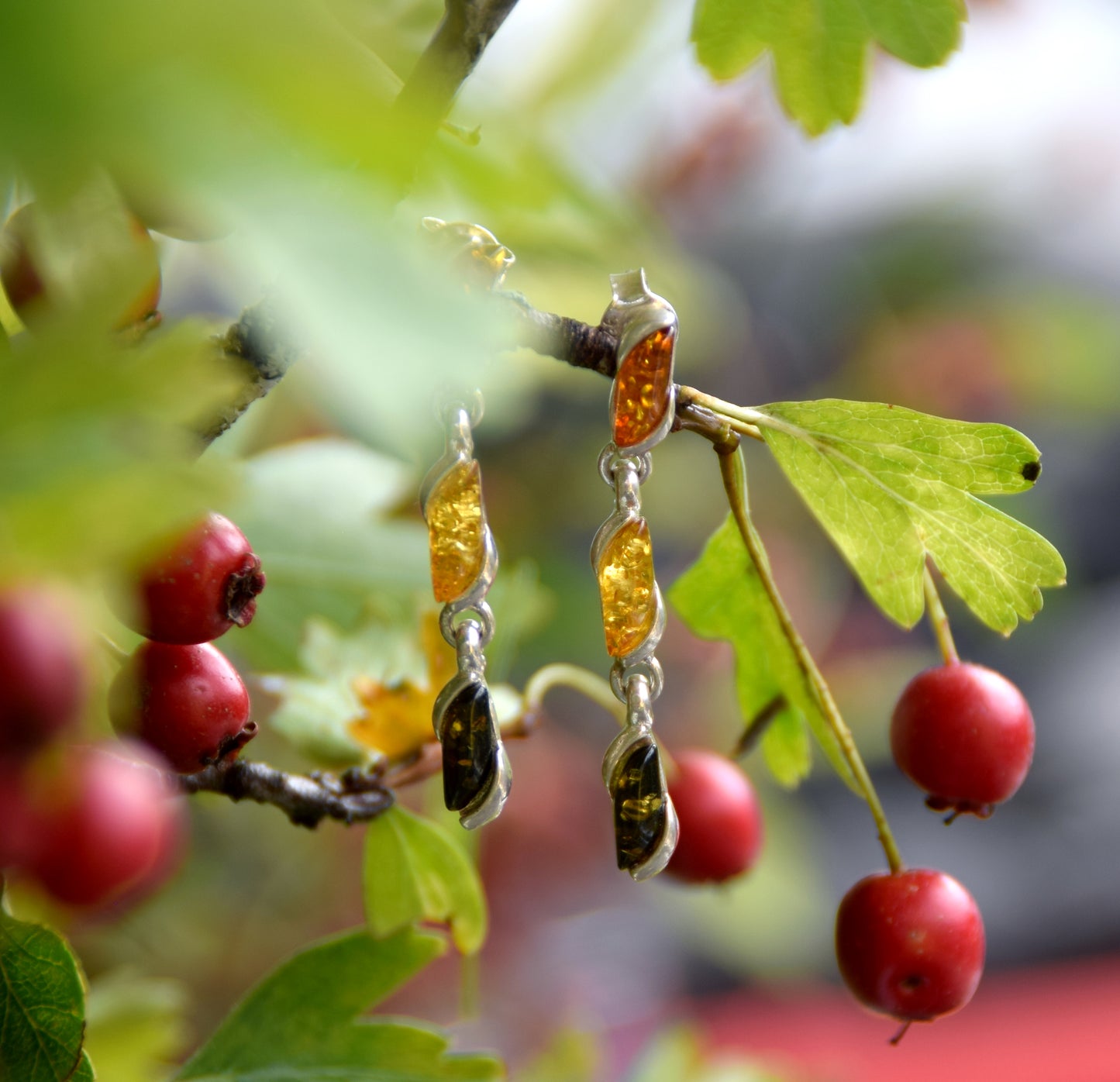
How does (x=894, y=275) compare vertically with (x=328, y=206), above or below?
below

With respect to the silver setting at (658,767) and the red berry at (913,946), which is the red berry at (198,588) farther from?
the red berry at (913,946)

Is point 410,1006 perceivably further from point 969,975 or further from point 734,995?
point 969,975

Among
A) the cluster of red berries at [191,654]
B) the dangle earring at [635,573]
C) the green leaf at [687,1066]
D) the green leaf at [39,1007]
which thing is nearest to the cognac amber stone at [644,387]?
the dangle earring at [635,573]

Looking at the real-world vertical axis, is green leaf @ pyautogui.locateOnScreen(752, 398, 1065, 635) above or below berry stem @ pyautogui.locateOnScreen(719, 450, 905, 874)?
above

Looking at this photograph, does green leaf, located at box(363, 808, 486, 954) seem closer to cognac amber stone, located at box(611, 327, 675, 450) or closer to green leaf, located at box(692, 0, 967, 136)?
cognac amber stone, located at box(611, 327, 675, 450)

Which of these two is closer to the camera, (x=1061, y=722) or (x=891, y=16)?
(x=891, y=16)

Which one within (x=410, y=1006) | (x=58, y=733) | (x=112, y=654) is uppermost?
(x=58, y=733)

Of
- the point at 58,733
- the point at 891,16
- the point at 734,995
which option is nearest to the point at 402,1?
the point at 891,16

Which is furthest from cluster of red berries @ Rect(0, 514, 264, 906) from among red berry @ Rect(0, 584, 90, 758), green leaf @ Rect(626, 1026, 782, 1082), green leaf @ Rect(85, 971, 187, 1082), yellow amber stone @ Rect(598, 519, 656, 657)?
green leaf @ Rect(626, 1026, 782, 1082)
